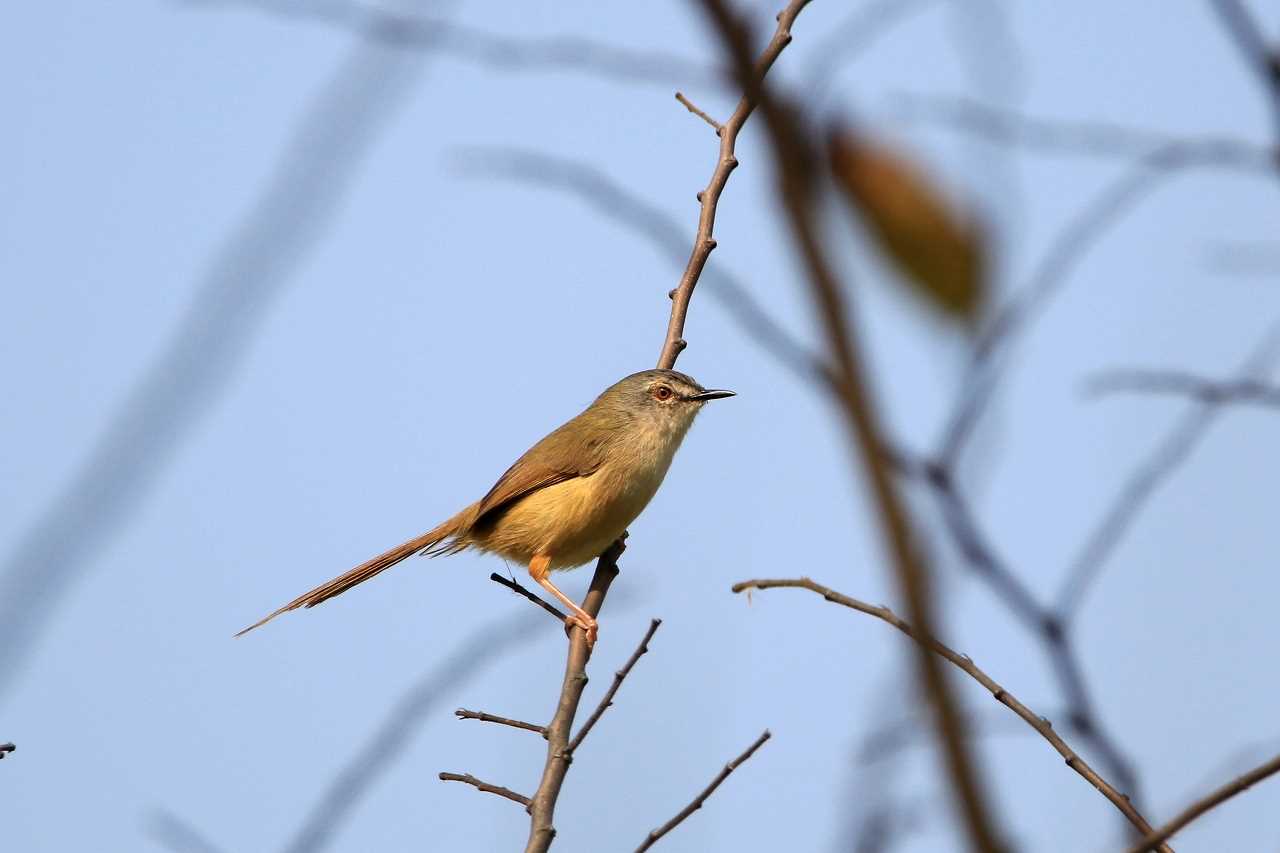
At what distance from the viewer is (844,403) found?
0.71 meters

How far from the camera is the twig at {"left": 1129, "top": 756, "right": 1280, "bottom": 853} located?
1542 millimetres

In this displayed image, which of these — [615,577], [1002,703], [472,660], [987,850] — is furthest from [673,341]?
[987,850]

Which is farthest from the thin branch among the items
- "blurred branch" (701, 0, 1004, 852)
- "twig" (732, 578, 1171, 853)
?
"blurred branch" (701, 0, 1004, 852)

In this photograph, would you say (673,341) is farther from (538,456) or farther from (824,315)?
(824,315)

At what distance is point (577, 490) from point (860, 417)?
6118mm

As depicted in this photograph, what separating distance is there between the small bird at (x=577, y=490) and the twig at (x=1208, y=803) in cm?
476

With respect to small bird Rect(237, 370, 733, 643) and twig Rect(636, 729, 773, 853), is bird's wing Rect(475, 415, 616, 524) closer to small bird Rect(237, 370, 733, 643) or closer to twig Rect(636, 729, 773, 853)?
small bird Rect(237, 370, 733, 643)

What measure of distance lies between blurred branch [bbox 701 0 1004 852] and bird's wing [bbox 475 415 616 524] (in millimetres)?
6218

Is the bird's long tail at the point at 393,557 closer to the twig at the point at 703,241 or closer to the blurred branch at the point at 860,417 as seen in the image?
the twig at the point at 703,241

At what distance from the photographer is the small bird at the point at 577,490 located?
6.70 m

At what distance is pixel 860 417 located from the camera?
2.25 feet

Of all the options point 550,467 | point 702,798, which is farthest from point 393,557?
point 702,798

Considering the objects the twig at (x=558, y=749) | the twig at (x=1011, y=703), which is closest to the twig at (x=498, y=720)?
the twig at (x=558, y=749)

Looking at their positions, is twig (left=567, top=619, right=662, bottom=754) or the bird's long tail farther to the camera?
the bird's long tail
